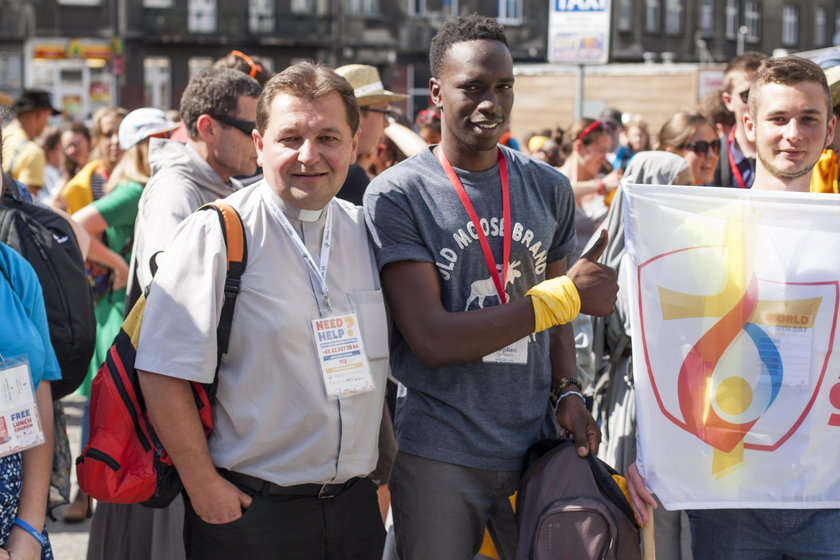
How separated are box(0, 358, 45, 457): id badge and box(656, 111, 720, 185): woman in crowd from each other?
173 inches

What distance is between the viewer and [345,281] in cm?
289

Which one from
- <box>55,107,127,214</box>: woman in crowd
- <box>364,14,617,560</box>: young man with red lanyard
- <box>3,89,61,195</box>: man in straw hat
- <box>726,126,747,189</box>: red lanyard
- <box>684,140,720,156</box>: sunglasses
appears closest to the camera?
<box>364,14,617,560</box>: young man with red lanyard

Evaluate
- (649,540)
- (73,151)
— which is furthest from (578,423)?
(73,151)

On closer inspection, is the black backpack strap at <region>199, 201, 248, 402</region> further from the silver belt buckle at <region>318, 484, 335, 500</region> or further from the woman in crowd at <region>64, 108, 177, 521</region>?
the woman in crowd at <region>64, 108, 177, 521</region>

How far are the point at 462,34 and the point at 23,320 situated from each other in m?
1.42

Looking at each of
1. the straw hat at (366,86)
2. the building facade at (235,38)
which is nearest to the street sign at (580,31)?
the straw hat at (366,86)

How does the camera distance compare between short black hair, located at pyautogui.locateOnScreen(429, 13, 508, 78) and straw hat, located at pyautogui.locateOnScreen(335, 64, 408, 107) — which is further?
straw hat, located at pyautogui.locateOnScreen(335, 64, 408, 107)

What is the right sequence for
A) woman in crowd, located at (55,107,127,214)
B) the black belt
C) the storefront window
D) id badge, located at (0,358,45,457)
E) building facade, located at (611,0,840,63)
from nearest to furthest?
id badge, located at (0,358,45,457) → the black belt → woman in crowd, located at (55,107,127,214) → the storefront window → building facade, located at (611,0,840,63)

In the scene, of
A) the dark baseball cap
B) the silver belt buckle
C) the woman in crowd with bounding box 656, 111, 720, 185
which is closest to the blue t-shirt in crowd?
the silver belt buckle

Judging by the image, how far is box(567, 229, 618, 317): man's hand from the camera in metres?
2.89

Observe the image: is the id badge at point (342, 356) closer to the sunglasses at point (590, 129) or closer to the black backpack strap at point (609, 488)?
the black backpack strap at point (609, 488)

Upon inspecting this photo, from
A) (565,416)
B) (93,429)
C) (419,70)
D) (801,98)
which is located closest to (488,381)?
(565,416)

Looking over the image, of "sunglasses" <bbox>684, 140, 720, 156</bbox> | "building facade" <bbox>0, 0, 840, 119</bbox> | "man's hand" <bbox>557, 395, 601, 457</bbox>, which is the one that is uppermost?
"building facade" <bbox>0, 0, 840, 119</bbox>

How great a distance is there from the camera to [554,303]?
2834 millimetres
